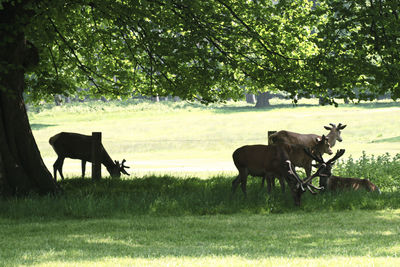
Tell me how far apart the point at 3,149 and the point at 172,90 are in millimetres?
5480

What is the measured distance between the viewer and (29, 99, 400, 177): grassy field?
3697cm

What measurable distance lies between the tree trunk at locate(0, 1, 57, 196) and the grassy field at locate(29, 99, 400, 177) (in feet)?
40.1

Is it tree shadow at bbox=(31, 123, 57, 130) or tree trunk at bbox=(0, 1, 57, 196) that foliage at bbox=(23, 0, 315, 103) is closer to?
tree trunk at bbox=(0, 1, 57, 196)

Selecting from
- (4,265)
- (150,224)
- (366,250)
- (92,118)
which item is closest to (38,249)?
(4,265)

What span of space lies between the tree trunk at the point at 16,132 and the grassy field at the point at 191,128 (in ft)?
40.1

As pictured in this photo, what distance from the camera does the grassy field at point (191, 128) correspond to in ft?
121

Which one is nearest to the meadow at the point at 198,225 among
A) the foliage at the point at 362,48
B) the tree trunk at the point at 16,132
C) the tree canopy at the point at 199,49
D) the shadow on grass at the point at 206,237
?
the shadow on grass at the point at 206,237

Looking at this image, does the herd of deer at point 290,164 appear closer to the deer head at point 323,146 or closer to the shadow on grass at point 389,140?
the deer head at point 323,146

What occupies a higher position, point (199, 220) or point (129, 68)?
point (129, 68)

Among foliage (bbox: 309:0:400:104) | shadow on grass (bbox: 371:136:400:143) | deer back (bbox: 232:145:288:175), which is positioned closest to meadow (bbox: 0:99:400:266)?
deer back (bbox: 232:145:288:175)

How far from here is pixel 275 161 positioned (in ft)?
46.2

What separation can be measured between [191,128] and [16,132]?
40.4 m

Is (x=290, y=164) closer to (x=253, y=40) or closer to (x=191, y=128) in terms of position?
(x=253, y=40)

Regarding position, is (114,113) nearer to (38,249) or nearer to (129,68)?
(129,68)
